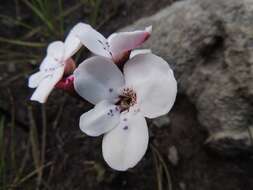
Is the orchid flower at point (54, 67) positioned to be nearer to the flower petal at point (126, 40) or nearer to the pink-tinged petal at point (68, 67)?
the pink-tinged petal at point (68, 67)

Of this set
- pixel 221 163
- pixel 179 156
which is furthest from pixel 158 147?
pixel 221 163

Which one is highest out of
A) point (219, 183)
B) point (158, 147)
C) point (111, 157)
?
point (111, 157)

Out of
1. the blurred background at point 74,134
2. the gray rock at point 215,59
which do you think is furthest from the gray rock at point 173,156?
the gray rock at point 215,59

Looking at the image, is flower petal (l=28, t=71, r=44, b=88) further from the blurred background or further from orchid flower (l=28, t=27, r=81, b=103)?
the blurred background

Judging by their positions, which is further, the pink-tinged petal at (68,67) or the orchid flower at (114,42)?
the pink-tinged petal at (68,67)

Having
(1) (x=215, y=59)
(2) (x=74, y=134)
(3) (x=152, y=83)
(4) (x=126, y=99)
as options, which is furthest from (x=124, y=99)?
(2) (x=74, y=134)

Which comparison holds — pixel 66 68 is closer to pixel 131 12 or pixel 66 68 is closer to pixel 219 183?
pixel 219 183

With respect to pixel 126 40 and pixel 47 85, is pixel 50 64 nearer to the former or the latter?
pixel 47 85
